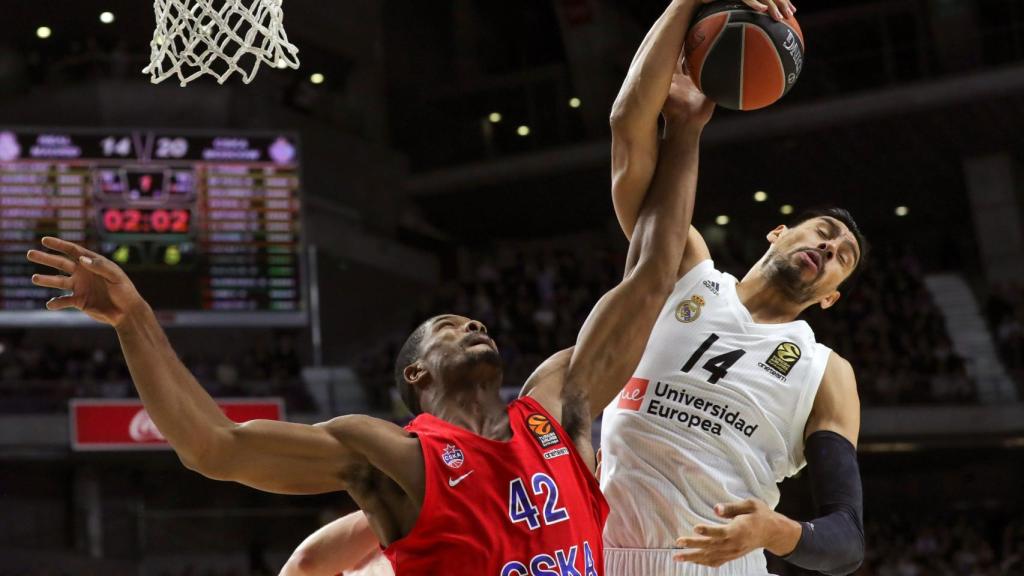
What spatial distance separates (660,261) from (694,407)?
478mm

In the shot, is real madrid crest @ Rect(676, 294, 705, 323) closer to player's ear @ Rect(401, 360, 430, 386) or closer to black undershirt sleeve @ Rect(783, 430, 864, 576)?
black undershirt sleeve @ Rect(783, 430, 864, 576)

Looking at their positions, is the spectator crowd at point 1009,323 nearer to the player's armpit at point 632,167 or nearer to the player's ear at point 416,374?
the player's armpit at point 632,167

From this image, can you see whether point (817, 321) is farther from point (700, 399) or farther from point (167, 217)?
point (700, 399)

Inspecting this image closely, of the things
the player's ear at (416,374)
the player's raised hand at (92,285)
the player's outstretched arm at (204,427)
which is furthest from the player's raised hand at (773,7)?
the player's raised hand at (92,285)

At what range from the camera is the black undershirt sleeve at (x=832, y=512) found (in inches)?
144

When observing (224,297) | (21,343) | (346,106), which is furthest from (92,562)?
(346,106)

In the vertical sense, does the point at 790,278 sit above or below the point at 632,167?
below

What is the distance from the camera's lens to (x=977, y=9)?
68.3 ft

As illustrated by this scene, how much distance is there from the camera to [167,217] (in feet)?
52.8

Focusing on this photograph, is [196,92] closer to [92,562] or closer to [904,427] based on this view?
[92,562]

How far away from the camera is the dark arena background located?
645 inches

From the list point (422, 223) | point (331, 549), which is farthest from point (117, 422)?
point (331, 549)

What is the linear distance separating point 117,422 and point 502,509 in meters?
14.2

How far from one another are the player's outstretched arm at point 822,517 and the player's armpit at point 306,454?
0.75 metres
